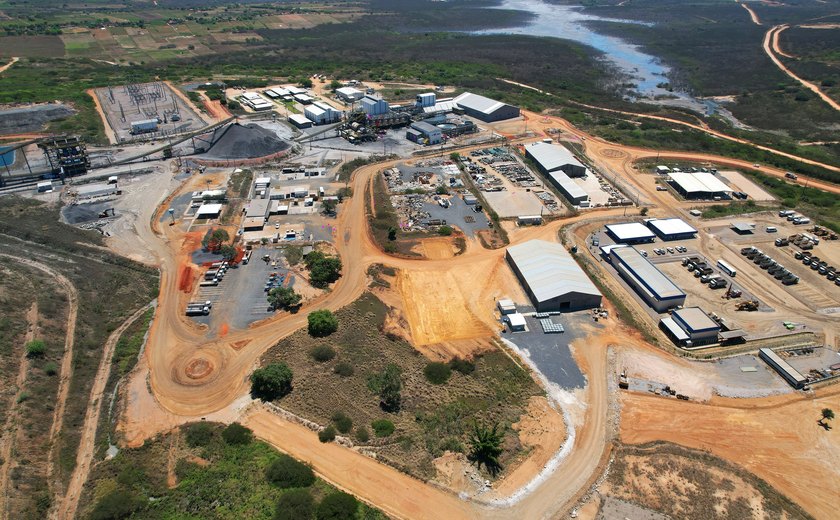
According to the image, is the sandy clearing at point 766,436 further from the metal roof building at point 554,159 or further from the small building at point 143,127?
the small building at point 143,127

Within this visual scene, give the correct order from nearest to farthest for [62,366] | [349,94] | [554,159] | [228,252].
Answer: [62,366], [228,252], [554,159], [349,94]

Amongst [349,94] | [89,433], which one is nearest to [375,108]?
[349,94]

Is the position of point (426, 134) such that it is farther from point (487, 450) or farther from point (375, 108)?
point (487, 450)

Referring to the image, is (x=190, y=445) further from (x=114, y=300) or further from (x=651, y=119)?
(x=651, y=119)

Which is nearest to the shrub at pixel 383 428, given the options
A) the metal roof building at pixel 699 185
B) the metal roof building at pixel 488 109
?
the metal roof building at pixel 699 185

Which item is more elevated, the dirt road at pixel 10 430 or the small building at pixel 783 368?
the small building at pixel 783 368

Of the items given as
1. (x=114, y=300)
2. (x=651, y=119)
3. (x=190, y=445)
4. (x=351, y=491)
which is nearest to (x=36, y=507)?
(x=190, y=445)

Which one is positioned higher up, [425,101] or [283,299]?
[425,101]

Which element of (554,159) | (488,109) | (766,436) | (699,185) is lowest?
(766,436)
